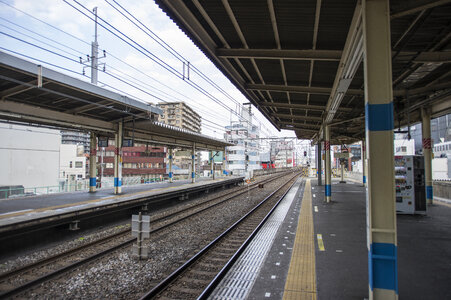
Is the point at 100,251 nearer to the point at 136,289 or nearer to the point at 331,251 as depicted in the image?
the point at 136,289

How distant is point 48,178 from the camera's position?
94.5 ft

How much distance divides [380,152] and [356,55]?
2.61 metres

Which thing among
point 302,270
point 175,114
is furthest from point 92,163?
point 175,114

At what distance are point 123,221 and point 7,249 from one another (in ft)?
14.4

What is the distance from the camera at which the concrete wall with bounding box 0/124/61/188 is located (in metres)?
25.3

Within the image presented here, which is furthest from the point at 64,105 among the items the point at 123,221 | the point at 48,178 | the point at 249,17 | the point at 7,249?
the point at 48,178

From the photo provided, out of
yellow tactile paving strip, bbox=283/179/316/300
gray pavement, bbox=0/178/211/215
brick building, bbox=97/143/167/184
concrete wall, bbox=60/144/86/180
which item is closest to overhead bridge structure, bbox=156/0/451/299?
yellow tactile paving strip, bbox=283/179/316/300

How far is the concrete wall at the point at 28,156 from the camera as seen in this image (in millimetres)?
25344

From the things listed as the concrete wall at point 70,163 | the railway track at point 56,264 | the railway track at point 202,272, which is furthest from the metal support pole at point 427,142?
the concrete wall at point 70,163

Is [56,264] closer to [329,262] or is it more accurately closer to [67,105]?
[329,262]

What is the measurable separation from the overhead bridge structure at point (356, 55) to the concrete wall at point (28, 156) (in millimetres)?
24516

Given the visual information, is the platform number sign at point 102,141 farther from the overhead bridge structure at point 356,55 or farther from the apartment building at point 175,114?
the apartment building at point 175,114

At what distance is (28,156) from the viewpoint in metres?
27.0

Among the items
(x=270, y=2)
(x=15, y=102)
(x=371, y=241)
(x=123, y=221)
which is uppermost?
(x=270, y=2)
